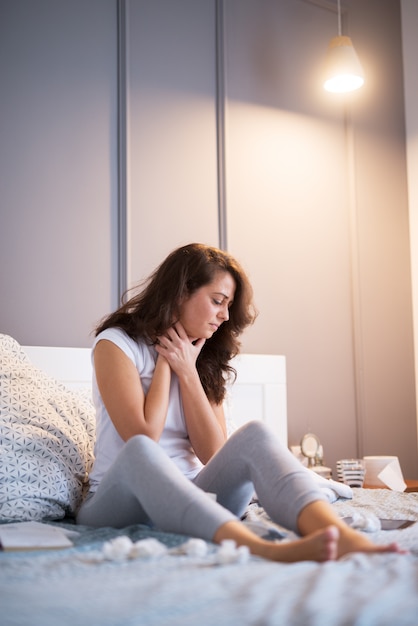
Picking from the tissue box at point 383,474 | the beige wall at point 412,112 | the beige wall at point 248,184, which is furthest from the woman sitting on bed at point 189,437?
the beige wall at point 412,112

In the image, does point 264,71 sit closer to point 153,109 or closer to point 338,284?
point 153,109

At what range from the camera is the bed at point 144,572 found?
0.86 m

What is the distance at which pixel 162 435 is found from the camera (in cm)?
187

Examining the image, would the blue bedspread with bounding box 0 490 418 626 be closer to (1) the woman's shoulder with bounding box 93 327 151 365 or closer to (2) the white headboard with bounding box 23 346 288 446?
(1) the woman's shoulder with bounding box 93 327 151 365

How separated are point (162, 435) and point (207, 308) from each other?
361 mm

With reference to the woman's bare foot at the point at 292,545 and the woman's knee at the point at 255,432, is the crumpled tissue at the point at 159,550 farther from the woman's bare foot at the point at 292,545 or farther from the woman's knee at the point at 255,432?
the woman's knee at the point at 255,432

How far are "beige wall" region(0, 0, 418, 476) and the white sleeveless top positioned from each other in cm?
66

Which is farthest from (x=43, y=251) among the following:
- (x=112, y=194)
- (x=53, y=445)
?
(x=53, y=445)

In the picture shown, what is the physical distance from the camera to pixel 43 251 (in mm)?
2479

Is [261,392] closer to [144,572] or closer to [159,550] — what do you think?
[159,550]

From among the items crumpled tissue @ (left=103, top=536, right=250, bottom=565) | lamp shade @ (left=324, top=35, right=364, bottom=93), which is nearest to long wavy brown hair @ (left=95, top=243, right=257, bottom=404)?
crumpled tissue @ (left=103, top=536, right=250, bottom=565)

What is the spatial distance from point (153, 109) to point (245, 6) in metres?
0.71

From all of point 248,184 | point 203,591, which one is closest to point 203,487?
point 203,591

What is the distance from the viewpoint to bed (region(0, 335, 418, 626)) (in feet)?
2.81
